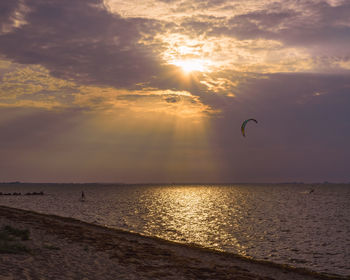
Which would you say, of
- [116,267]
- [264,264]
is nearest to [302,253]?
[264,264]

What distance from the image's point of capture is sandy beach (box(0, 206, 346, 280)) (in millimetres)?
15577

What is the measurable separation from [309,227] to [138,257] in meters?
A: 37.0

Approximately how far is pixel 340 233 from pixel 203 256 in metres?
27.4

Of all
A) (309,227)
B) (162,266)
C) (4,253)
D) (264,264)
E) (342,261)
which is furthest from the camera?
(309,227)

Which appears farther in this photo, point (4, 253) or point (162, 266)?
point (162, 266)

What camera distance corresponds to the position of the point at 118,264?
1861 cm

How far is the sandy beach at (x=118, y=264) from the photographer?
15577mm

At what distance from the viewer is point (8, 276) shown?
13.4 metres

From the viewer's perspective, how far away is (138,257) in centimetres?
2138

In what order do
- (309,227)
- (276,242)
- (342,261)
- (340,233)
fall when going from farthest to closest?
(309,227)
(340,233)
(276,242)
(342,261)

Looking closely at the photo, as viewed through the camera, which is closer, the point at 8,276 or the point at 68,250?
the point at 8,276

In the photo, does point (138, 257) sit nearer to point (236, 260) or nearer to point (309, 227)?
point (236, 260)

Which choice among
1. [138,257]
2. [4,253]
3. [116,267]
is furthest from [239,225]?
[4,253]

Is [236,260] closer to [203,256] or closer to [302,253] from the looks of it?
[203,256]
